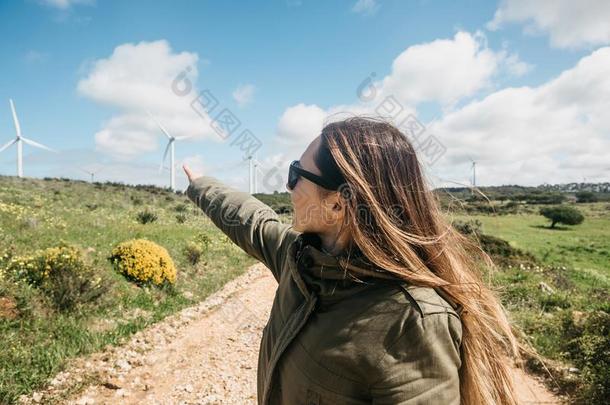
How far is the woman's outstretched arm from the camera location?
2205 millimetres

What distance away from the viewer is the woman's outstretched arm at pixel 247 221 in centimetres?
221

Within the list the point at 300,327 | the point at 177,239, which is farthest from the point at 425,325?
the point at 177,239

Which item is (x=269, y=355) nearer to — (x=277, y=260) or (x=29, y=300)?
(x=277, y=260)

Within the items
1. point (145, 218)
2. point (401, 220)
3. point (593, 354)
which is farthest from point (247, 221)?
point (145, 218)

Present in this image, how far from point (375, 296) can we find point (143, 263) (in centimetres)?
819

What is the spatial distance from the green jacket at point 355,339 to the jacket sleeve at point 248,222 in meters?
0.44

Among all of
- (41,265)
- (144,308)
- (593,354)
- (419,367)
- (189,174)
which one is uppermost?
(189,174)

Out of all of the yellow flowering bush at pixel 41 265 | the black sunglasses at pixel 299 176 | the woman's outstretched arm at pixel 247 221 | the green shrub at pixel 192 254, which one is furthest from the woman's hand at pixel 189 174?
the green shrub at pixel 192 254

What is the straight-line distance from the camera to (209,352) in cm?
609

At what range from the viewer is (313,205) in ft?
5.50

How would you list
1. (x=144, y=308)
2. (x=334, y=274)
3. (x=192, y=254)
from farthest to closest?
(x=192, y=254)
(x=144, y=308)
(x=334, y=274)

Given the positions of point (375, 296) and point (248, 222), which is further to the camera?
point (248, 222)

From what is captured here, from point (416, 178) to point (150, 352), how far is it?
5608mm

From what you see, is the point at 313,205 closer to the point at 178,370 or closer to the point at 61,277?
the point at 178,370
